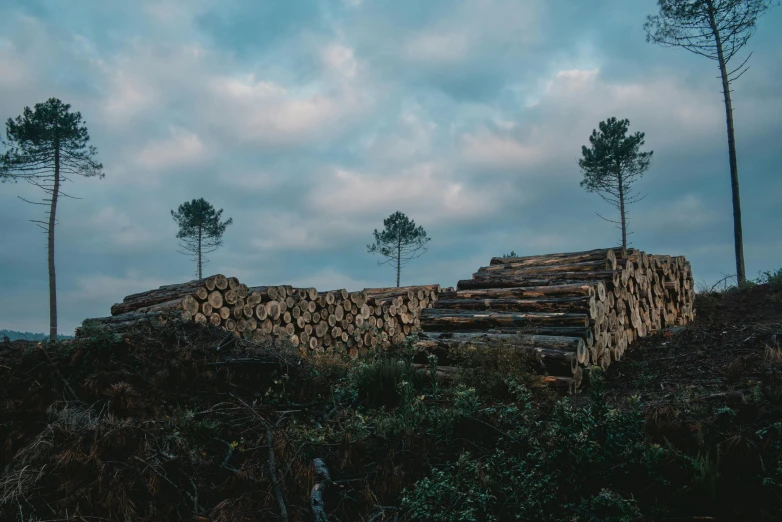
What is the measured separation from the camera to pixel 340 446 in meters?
4.71

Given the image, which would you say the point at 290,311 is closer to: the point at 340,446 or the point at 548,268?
the point at 548,268

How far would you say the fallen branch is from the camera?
3.79 metres

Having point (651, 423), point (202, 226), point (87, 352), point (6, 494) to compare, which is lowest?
point (6, 494)

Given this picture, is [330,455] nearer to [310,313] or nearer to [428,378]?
[428,378]

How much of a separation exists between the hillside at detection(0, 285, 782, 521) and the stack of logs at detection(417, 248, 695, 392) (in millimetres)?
1376

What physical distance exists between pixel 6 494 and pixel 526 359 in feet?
19.0

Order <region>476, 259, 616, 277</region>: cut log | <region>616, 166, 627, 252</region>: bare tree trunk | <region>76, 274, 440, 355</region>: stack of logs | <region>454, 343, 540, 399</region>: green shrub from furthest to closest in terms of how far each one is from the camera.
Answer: <region>616, 166, 627, 252</region>: bare tree trunk → <region>76, 274, 440, 355</region>: stack of logs → <region>476, 259, 616, 277</region>: cut log → <region>454, 343, 540, 399</region>: green shrub

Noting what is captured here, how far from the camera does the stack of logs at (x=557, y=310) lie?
305 inches

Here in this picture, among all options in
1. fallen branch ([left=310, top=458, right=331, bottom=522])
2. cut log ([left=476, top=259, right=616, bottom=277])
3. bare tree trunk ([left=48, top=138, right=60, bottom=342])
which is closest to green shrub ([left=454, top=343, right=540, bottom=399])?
fallen branch ([left=310, top=458, right=331, bottom=522])

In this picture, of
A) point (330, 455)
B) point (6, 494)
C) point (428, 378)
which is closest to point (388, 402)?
point (428, 378)

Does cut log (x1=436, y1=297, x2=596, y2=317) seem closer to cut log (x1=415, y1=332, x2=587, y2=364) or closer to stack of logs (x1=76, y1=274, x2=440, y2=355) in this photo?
cut log (x1=415, y1=332, x2=587, y2=364)

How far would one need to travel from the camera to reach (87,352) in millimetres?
6199

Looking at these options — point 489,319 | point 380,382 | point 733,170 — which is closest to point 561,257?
point 489,319

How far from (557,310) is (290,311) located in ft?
21.1
